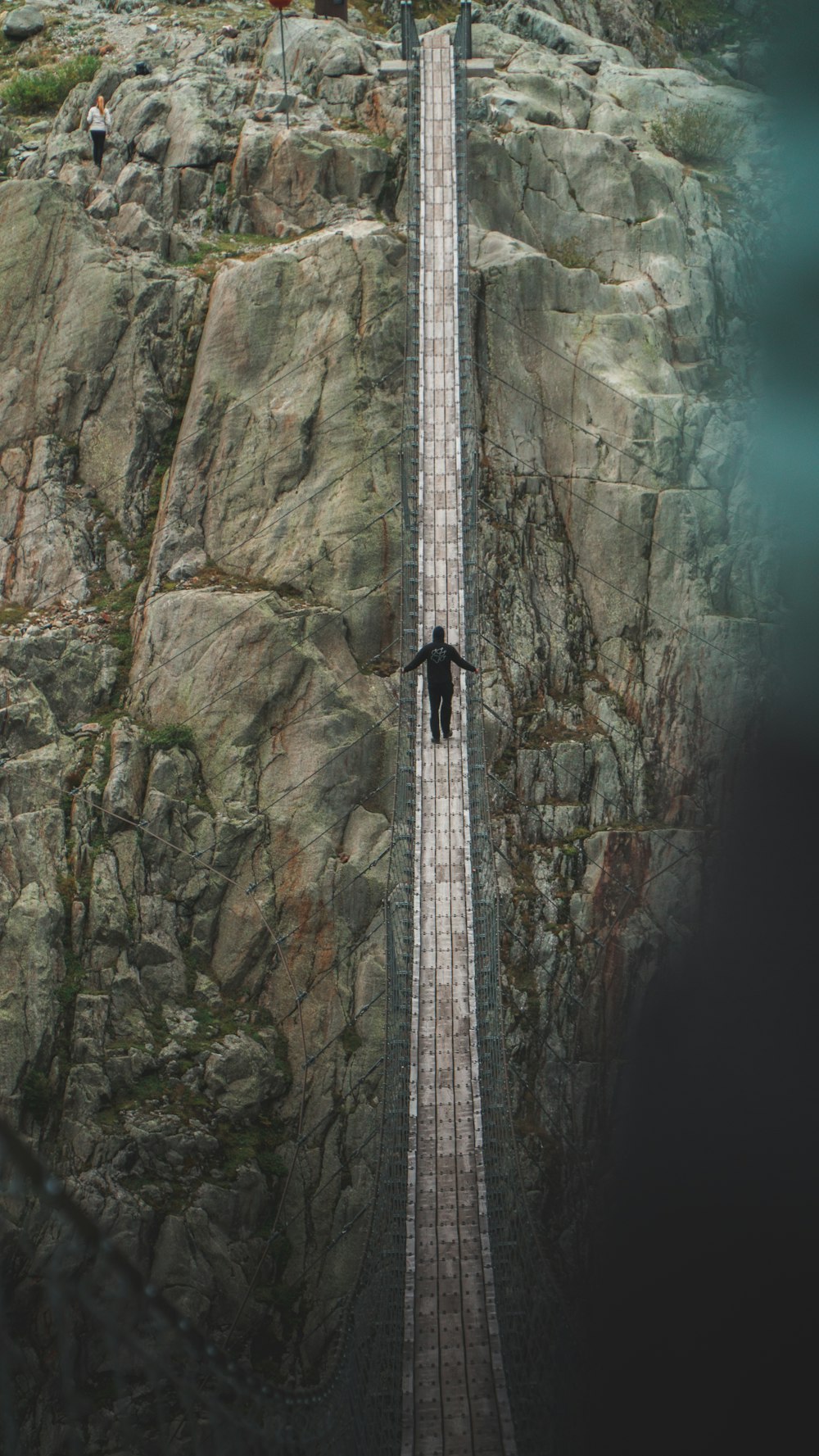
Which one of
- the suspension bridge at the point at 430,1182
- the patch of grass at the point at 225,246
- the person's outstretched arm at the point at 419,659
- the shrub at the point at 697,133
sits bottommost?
the suspension bridge at the point at 430,1182

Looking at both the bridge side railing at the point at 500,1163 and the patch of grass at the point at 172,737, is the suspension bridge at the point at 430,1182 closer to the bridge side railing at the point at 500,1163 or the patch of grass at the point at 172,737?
the bridge side railing at the point at 500,1163

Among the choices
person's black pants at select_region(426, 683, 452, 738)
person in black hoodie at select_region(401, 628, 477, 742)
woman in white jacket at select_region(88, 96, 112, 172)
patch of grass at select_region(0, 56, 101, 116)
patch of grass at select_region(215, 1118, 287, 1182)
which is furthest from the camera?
patch of grass at select_region(0, 56, 101, 116)

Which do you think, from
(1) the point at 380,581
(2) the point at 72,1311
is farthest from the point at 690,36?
(2) the point at 72,1311

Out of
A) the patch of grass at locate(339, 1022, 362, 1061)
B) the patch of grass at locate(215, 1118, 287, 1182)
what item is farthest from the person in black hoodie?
the patch of grass at locate(215, 1118, 287, 1182)

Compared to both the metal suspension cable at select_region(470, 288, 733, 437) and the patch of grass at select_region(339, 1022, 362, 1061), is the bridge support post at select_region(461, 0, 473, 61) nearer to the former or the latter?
the metal suspension cable at select_region(470, 288, 733, 437)

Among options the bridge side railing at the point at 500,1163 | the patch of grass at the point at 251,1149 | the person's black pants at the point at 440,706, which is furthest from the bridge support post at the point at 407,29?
the patch of grass at the point at 251,1149

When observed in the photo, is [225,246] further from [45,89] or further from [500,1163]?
[500,1163]

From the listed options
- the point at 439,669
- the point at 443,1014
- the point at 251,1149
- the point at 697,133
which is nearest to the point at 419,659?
the point at 439,669
